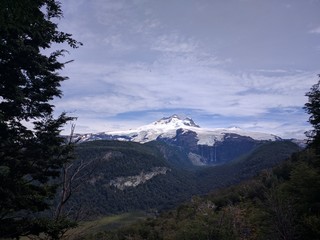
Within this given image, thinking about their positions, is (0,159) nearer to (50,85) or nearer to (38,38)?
(50,85)

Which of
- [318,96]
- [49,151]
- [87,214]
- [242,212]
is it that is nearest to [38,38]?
[49,151]

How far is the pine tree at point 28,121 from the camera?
14711 mm

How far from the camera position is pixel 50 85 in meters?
17.7

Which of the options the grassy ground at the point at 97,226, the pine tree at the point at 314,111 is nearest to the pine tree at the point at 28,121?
the grassy ground at the point at 97,226

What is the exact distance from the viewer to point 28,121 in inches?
675

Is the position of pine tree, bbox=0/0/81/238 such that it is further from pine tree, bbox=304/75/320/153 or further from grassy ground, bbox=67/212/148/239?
pine tree, bbox=304/75/320/153

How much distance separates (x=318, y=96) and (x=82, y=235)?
2416 cm

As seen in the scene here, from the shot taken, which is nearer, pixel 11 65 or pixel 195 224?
pixel 11 65

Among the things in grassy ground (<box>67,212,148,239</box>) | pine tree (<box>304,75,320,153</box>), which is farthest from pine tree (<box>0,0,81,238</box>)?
pine tree (<box>304,75,320,153</box>)

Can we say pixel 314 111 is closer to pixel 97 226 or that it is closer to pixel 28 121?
pixel 28 121

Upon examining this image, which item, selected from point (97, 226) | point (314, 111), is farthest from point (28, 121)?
point (97, 226)

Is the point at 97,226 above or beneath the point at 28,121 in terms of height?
beneath

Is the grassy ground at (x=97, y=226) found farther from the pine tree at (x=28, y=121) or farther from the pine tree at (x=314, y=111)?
the pine tree at (x=314, y=111)

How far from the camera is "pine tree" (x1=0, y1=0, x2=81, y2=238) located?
1471cm
